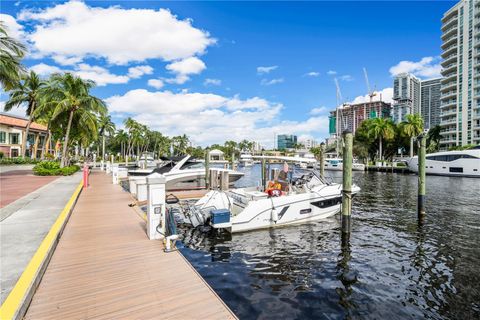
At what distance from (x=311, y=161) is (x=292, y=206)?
8.96ft

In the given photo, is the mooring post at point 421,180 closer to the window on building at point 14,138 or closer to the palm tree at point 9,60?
the palm tree at point 9,60

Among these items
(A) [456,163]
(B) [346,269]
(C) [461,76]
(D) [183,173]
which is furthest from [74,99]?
(C) [461,76]

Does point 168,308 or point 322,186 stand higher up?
point 322,186

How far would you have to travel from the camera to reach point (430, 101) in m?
161

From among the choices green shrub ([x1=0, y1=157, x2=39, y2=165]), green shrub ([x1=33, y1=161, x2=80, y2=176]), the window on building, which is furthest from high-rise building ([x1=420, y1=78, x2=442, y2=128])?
the window on building

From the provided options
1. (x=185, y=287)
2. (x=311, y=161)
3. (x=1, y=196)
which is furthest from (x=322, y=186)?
(x=1, y=196)

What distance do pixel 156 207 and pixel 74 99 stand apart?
28.8m

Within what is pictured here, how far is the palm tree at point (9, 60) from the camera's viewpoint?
2073 cm

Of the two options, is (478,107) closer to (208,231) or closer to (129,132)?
(208,231)

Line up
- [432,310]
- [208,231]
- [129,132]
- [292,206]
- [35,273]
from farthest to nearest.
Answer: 1. [129,132]
2. [292,206]
3. [208,231]
4. [432,310]
5. [35,273]

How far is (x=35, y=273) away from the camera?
4828 millimetres

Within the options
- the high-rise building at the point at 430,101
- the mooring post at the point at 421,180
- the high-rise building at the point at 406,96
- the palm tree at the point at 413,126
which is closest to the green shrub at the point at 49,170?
the mooring post at the point at 421,180

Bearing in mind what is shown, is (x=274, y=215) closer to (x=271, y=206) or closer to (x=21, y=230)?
(x=271, y=206)

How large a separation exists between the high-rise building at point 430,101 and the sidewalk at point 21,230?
188 metres
